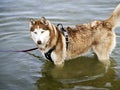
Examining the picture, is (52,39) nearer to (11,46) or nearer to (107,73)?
(107,73)

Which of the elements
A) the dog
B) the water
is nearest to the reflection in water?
the water

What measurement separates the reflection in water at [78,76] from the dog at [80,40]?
1.28 feet

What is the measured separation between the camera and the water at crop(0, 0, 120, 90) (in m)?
7.01

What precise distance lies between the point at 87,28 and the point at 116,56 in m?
1.51

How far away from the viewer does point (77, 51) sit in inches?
288

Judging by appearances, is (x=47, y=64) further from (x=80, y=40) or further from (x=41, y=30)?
(x=41, y=30)

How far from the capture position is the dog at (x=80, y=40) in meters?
6.95

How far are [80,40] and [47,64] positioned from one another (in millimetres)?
1285

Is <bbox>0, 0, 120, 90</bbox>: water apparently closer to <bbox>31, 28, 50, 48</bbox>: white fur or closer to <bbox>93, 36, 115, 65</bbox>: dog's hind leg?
<bbox>93, 36, 115, 65</bbox>: dog's hind leg

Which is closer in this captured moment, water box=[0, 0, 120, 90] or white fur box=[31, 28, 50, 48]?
white fur box=[31, 28, 50, 48]

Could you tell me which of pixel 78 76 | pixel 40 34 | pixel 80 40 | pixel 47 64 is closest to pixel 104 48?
pixel 80 40

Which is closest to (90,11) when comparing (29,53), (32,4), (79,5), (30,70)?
(79,5)

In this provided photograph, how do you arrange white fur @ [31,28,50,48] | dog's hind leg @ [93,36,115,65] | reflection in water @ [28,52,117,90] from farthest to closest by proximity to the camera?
1. dog's hind leg @ [93,36,115,65]
2. reflection in water @ [28,52,117,90]
3. white fur @ [31,28,50,48]

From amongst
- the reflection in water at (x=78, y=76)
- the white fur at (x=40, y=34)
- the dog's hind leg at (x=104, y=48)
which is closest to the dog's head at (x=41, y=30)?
the white fur at (x=40, y=34)
